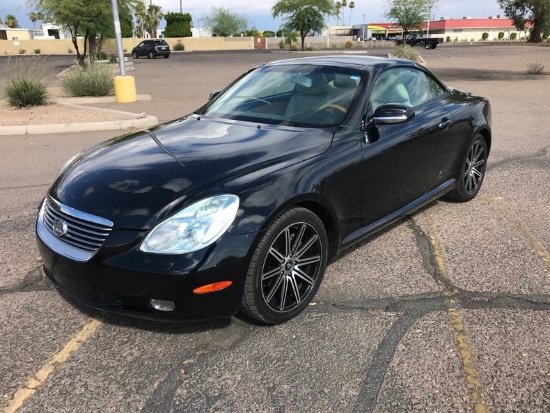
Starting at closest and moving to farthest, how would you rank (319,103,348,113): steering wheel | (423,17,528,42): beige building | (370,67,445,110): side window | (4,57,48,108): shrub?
1. (319,103,348,113): steering wheel
2. (370,67,445,110): side window
3. (4,57,48,108): shrub
4. (423,17,528,42): beige building

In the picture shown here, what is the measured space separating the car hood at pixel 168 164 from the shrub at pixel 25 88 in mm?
10054

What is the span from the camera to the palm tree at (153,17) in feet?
301

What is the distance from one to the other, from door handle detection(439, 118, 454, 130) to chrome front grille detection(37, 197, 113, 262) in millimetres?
3119

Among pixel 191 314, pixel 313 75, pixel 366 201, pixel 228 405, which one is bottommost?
pixel 228 405

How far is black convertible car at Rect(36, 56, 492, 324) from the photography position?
8.96 ft

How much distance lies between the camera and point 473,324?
10.5ft

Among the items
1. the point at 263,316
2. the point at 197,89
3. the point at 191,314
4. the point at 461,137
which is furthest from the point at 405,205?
the point at 197,89

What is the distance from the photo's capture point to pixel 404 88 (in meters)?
→ 4.54

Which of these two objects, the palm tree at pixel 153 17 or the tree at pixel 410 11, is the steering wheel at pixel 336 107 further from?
the palm tree at pixel 153 17

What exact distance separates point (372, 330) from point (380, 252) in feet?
3.98

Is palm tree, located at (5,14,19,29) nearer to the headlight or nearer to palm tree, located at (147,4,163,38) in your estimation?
palm tree, located at (147,4,163,38)

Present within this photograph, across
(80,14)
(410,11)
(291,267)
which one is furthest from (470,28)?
(291,267)

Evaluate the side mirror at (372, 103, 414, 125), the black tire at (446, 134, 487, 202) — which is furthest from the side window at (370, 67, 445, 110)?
the black tire at (446, 134, 487, 202)

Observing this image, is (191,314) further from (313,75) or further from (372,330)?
(313,75)
